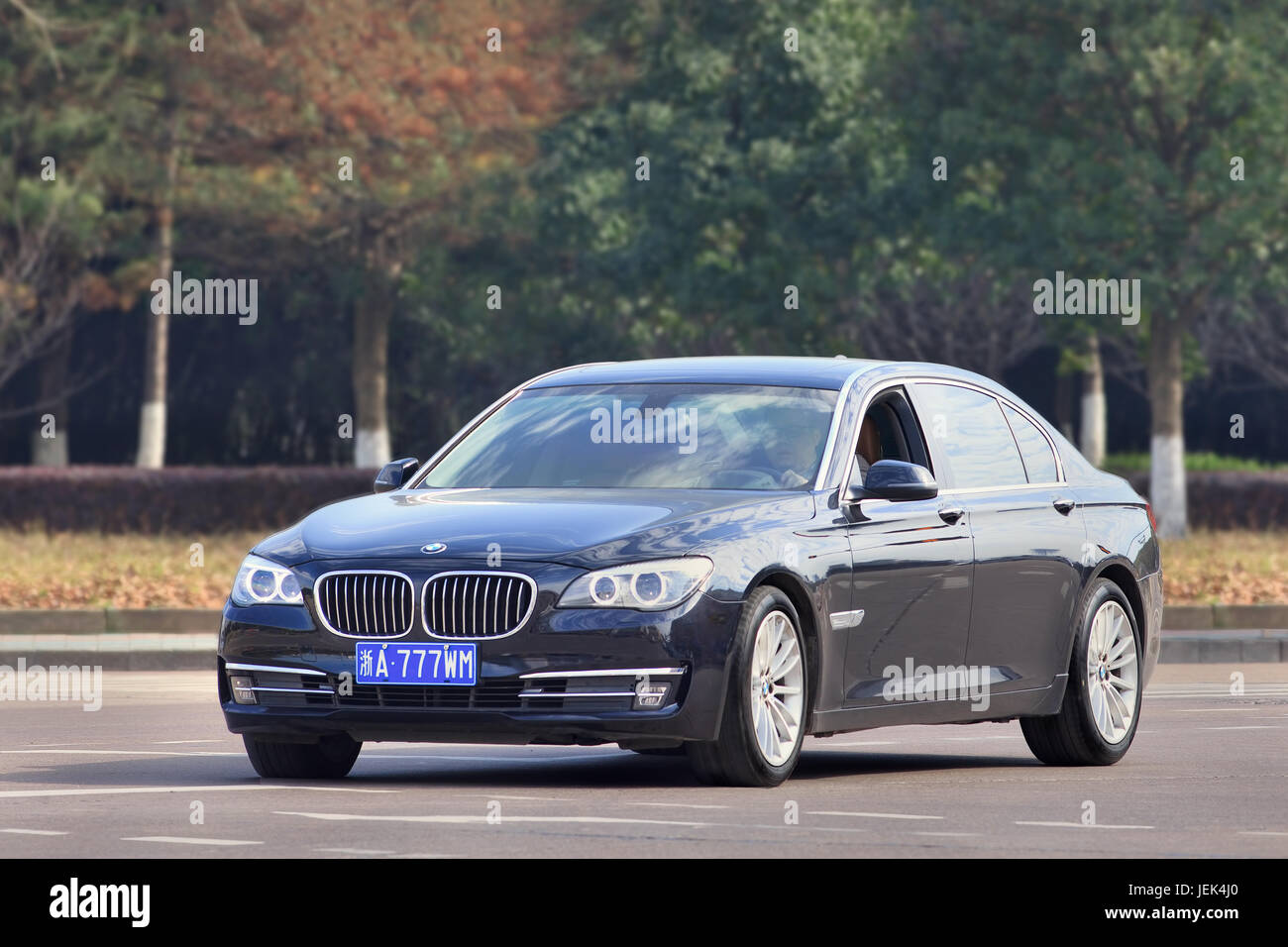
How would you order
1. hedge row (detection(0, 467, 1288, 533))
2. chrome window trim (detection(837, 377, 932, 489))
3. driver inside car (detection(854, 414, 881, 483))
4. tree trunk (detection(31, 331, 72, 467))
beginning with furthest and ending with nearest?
tree trunk (detection(31, 331, 72, 467)), hedge row (detection(0, 467, 1288, 533)), driver inside car (detection(854, 414, 881, 483)), chrome window trim (detection(837, 377, 932, 489))

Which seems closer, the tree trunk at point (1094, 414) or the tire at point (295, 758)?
the tire at point (295, 758)

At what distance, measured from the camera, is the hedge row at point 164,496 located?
34.2 meters

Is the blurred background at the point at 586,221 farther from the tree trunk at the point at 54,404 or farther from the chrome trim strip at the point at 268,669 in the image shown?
the chrome trim strip at the point at 268,669

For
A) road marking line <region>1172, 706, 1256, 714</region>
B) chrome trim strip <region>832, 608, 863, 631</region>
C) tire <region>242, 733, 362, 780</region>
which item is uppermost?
chrome trim strip <region>832, 608, 863, 631</region>

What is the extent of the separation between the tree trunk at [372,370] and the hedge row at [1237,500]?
45.3ft

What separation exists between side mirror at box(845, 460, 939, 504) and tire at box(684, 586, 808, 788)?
2.40 ft

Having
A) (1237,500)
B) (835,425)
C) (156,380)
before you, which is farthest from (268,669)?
(156,380)

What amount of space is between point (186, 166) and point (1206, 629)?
Result: 2384 cm

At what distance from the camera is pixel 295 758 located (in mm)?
10602

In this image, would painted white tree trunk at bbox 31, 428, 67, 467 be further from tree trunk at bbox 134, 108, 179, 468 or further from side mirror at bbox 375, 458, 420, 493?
side mirror at bbox 375, 458, 420, 493

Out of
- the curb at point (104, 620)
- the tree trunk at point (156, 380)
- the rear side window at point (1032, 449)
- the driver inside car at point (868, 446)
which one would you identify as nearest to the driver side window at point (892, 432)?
the driver inside car at point (868, 446)

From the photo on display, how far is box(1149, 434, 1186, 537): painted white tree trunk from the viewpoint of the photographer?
110 ft

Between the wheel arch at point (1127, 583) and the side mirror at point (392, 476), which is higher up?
→ the side mirror at point (392, 476)

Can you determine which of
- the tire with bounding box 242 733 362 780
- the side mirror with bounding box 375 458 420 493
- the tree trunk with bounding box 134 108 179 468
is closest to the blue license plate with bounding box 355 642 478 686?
the tire with bounding box 242 733 362 780
